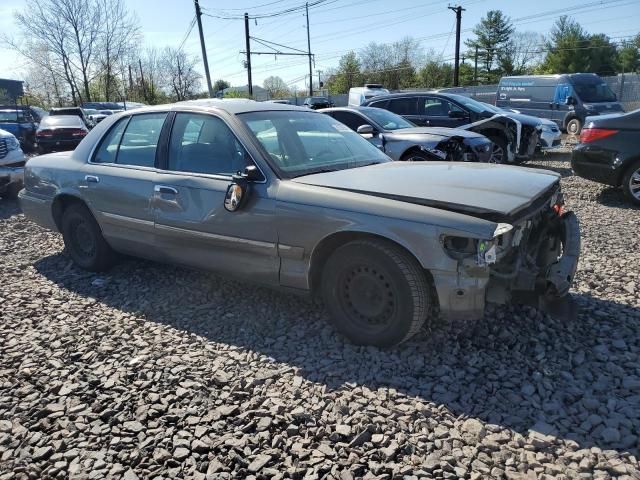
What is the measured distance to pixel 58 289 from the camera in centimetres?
464

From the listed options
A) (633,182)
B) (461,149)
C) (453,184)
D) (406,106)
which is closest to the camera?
(453,184)

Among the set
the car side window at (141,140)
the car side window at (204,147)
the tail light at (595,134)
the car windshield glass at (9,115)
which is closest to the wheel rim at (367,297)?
the car side window at (204,147)

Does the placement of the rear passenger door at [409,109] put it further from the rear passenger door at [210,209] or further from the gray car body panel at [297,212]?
the rear passenger door at [210,209]

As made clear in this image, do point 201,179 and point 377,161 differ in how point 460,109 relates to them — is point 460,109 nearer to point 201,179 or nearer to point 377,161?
point 377,161

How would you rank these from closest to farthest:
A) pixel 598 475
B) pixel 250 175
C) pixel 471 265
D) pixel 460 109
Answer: pixel 598 475 < pixel 471 265 < pixel 250 175 < pixel 460 109

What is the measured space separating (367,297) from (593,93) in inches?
665

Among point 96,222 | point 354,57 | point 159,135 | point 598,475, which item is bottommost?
point 598,475

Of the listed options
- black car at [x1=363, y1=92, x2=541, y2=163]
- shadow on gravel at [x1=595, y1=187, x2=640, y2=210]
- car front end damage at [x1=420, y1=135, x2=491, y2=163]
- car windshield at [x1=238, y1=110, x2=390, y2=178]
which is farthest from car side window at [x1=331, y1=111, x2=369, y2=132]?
car windshield at [x1=238, y1=110, x2=390, y2=178]

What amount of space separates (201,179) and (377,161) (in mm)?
1460

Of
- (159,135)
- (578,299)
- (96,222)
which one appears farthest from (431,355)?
(96,222)

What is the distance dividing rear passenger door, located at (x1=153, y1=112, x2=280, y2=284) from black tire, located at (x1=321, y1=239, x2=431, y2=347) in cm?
49

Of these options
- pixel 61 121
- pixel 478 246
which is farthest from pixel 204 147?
pixel 61 121

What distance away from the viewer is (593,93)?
16.8 meters

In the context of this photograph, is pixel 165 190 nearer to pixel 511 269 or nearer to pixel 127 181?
pixel 127 181
